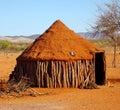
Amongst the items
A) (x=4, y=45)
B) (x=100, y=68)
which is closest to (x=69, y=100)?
(x=100, y=68)

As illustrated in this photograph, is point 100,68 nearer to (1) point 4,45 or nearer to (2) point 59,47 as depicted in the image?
(2) point 59,47

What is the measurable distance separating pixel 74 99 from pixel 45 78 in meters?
3.44

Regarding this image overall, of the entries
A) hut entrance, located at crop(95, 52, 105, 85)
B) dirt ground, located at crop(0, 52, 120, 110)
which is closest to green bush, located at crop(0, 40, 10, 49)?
hut entrance, located at crop(95, 52, 105, 85)

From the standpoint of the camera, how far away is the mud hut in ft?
59.1

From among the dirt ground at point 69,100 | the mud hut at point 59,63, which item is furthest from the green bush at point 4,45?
the dirt ground at point 69,100

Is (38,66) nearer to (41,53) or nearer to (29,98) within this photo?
(41,53)

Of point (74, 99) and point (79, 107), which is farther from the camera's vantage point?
point (74, 99)

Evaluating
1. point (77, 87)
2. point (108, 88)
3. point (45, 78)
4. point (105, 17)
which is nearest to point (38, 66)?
point (45, 78)

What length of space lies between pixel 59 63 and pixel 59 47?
1087mm

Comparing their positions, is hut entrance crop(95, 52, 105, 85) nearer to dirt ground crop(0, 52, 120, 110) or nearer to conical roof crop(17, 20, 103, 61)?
conical roof crop(17, 20, 103, 61)

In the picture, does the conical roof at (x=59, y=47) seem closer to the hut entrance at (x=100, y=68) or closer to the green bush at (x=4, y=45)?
the hut entrance at (x=100, y=68)

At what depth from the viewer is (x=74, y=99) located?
1486 cm

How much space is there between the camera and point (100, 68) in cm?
2044

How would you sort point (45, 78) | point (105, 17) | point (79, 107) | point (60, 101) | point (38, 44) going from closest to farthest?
point (79, 107) < point (60, 101) < point (45, 78) < point (38, 44) < point (105, 17)
